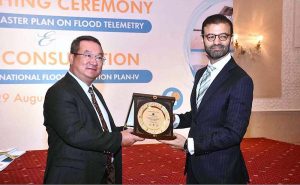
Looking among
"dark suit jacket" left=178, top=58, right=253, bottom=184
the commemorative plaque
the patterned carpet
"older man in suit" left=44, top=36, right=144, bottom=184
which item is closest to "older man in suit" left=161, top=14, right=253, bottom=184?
"dark suit jacket" left=178, top=58, right=253, bottom=184

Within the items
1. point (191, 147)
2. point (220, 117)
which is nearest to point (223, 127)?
point (220, 117)

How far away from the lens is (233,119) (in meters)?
2.20

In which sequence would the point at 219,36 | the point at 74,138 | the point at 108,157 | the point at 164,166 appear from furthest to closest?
the point at 164,166 < the point at 108,157 < the point at 219,36 < the point at 74,138

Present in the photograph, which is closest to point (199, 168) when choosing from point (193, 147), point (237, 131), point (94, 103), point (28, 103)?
point (193, 147)

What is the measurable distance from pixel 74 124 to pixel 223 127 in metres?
0.88

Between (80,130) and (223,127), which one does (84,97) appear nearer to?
(80,130)

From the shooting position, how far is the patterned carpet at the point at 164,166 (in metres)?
4.43

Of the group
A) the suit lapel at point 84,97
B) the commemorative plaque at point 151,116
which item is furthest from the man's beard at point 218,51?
the suit lapel at point 84,97

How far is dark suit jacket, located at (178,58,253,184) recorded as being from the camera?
2207mm

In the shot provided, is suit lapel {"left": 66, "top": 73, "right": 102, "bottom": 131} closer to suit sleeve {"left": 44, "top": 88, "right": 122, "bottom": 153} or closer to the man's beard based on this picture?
suit sleeve {"left": 44, "top": 88, "right": 122, "bottom": 153}

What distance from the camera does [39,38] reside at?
5914mm

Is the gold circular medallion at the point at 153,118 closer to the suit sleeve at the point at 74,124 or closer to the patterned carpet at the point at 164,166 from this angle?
the suit sleeve at the point at 74,124

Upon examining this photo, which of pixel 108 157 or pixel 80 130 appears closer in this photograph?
pixel 80 130

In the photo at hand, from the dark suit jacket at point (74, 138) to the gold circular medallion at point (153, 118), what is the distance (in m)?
0.22
